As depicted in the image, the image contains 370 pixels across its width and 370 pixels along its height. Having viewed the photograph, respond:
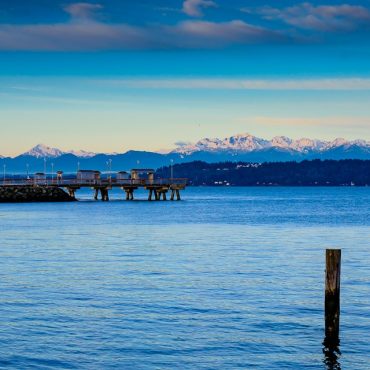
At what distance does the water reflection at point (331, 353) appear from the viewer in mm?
23391

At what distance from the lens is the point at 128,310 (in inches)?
1216

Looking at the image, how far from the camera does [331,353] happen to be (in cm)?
2461

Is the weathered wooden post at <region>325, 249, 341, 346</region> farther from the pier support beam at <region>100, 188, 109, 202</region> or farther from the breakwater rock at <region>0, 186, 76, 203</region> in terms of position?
the pier support beam at <region>100, 188, 109, 202</region>

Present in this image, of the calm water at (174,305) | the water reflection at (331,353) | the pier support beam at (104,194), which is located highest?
the pier support beam at (104,194)

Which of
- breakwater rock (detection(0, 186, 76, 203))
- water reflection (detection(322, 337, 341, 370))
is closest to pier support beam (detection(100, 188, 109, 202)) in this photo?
breakwater rock (detection(0, 186, 76, 203))

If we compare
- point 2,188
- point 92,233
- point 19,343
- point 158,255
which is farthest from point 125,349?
point 2,188

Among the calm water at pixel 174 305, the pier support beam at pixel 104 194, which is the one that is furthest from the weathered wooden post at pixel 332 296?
the pier support beam at pixel 104 194

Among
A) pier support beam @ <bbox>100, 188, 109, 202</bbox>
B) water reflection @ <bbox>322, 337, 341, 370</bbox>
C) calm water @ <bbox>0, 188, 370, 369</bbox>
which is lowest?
water reflection @ <bbox>322, 337, 341, 370</bbox>

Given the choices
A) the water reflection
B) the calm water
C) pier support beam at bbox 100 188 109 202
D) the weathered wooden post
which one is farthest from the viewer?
pier support beam at bbox 100 188 109 202

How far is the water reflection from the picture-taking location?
921 inches

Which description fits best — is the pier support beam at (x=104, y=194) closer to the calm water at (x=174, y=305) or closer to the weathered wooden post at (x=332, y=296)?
the calm water at (x=174, y=305)

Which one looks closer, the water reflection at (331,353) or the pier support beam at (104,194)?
the water reflection at (331,353)

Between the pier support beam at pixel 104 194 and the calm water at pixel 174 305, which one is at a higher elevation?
the pier support beam at pixel 104 194

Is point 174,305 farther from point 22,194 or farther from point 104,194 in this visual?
point 104,194
